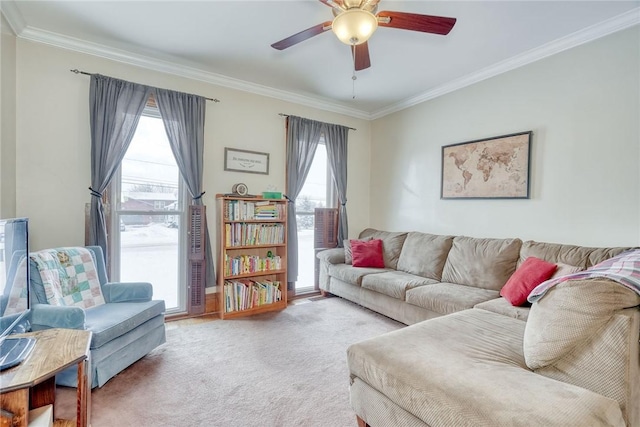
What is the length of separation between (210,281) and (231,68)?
2466mm

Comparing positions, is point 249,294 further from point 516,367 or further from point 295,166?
point 516,367

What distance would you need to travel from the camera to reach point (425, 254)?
3.65 meters

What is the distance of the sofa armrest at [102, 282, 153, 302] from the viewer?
2613mm

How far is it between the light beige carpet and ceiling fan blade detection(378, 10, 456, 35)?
7.94ft

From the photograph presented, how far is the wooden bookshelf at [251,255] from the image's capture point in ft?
11.4

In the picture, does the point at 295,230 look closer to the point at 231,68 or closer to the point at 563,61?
the point at 231,68

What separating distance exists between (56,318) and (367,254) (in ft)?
10.2

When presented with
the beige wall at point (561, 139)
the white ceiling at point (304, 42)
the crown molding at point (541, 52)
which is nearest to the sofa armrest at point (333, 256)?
the beige wall at point (561, 139)

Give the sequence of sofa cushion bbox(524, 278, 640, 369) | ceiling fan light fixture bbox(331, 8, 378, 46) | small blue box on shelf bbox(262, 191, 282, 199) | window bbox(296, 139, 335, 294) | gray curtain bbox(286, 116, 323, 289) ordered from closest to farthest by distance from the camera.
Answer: sofa cushion bbox(524, 278, 640, 369) < ceiling fan light fixture bbox(331, 8, 378, 46) < small blue box on shelf bbox(262, 191, 282, 199) < gray curtain bbox(286, 116, 323, 289) < window bbox(296, 139, 335, 294)

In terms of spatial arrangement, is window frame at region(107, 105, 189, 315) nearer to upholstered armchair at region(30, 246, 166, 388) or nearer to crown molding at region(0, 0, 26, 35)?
upholstered armchair at region(30, 246, 166, 388)

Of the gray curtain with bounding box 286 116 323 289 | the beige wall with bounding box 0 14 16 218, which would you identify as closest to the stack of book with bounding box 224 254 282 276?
the gray curtain with bounding box 286 116 323 289

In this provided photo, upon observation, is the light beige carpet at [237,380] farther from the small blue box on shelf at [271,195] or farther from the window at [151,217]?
the small blue box on shelf at [271,195]

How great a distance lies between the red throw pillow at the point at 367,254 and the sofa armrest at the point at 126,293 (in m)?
2.41

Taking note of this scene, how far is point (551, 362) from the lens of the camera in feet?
4.59
